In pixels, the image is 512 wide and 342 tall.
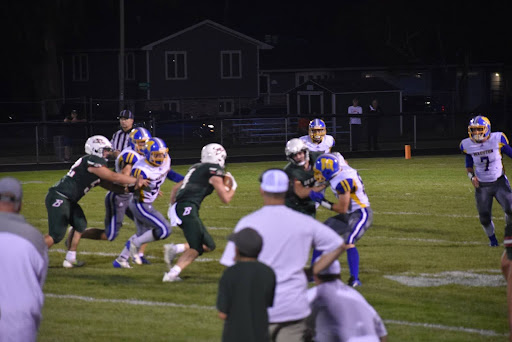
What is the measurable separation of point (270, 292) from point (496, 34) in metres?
45.3

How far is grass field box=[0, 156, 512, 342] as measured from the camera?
29.2 feet

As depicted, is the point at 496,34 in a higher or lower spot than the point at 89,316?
higher

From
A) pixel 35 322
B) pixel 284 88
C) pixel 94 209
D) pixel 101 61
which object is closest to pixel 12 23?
pixel 101 61

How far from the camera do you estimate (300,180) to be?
34.9ft

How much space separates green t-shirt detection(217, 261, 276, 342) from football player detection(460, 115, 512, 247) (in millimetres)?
8366

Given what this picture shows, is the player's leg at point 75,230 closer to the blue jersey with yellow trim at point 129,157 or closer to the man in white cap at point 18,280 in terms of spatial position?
the blue jersey with yellow trim at point 129,157

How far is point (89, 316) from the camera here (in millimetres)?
9492

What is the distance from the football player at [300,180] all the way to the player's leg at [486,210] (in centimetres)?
341

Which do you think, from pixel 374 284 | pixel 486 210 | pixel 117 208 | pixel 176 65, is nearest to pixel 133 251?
pixel 117 208

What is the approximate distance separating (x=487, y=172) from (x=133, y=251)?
16.6 ft

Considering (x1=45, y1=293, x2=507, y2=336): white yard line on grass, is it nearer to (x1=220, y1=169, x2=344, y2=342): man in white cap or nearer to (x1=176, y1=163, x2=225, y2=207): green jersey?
(x1=176, y1=163, x2=225, y2=207): green jersey

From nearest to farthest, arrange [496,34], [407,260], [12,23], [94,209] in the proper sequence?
1. [407,260]
2. [94,209]
3. [12,23]
4. [496,34]

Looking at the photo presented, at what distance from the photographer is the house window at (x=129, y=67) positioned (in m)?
55.4

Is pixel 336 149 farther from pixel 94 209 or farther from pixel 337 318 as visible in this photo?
pixel 337 318
